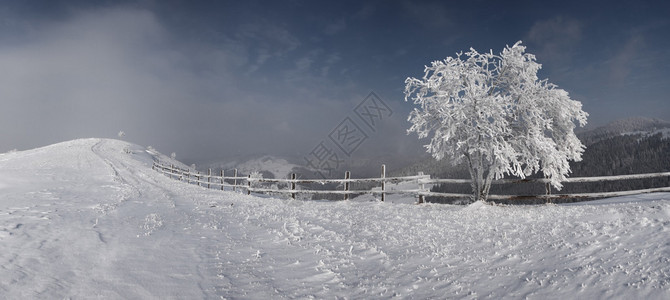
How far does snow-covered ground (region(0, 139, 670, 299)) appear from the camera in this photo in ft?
18.6

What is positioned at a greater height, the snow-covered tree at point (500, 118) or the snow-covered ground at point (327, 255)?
the snow-covered tree at point (500, 118)

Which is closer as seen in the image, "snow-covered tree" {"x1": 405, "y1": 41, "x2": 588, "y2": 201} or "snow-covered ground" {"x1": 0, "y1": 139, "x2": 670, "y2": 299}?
"snow-covered ground" {"x1": 0, "y1": 139, "x2": 670, "y2": 299}

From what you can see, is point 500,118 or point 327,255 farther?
point 500,118

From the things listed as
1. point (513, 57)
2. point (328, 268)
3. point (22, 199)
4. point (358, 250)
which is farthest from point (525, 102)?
point (22, 199)

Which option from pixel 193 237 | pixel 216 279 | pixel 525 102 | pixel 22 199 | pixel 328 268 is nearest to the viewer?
pixel 216 279

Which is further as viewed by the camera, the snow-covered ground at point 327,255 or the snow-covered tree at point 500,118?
the snow-covered tree at point 500,118

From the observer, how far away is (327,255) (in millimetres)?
8016

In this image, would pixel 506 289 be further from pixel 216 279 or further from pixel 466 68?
pixel 466 68

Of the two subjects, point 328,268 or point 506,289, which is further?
point 328,268

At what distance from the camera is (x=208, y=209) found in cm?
1370

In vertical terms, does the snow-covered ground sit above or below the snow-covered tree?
below

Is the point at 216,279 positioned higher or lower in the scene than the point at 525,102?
lower

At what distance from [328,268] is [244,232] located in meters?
3.71

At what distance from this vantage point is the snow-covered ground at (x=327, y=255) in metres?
5.67
